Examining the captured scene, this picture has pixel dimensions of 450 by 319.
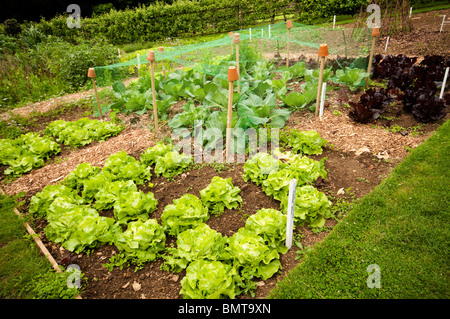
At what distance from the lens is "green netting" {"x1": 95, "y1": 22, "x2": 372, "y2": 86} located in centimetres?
619

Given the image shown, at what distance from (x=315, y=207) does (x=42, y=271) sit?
2.76 m

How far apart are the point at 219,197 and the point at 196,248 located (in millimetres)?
766

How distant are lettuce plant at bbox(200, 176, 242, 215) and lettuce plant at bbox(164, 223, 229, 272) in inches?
20.0

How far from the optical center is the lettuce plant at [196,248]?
245 centimetres

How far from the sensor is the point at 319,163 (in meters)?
3.50

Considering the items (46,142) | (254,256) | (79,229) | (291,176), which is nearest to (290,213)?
(254,256)

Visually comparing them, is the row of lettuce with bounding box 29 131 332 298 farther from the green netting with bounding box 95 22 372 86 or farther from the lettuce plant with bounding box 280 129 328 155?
the green netting with bounding box 95 22 372 86

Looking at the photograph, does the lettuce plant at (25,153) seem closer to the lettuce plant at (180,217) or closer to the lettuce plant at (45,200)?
the lettuce plant at (45,200)

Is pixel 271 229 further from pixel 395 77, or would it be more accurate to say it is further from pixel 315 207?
pixel 395 77

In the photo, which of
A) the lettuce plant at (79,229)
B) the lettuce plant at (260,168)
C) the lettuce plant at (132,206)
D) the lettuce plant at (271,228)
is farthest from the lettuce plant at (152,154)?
the lettuce plant at (271,228)

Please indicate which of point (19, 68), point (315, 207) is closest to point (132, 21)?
point (19, 68)

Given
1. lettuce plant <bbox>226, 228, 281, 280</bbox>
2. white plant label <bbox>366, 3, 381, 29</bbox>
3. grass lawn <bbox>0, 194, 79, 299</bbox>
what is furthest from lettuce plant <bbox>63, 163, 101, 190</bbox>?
white plant label <bbox>366, 3, 381, 29</bbox>

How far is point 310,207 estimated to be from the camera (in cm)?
285
